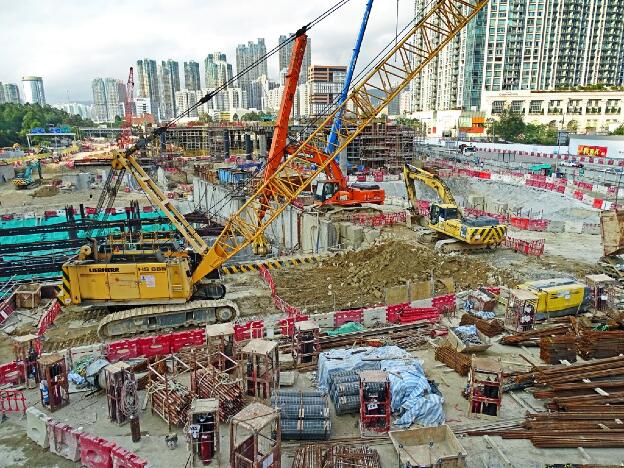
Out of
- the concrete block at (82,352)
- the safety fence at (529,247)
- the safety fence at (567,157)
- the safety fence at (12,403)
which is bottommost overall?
the safety fence at (12,403)

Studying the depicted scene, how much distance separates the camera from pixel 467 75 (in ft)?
348

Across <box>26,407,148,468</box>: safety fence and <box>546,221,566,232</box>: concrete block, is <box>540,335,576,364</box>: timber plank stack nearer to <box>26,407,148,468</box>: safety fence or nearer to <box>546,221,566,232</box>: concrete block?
<box>26,407,148,468</box>: safety fence

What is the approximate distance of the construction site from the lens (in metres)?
8.98

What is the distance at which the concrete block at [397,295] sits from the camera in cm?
1636

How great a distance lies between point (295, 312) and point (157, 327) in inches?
185

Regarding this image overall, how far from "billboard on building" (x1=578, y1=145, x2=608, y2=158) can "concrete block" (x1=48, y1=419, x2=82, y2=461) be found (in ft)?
208

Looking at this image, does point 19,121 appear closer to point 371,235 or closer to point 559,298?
point 371,235

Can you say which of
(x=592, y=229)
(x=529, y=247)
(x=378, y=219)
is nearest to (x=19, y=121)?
(x=378, y=219)

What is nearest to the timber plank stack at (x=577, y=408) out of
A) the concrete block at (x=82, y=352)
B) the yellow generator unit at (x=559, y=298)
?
the yellow generator unit at (x=559, y=298)

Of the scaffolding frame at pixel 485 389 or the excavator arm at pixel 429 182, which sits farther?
the excavator arm at pixel 429 182

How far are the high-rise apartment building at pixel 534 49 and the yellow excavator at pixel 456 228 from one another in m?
89.7

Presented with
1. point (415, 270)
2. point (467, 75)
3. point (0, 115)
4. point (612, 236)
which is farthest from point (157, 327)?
point (0, 115)

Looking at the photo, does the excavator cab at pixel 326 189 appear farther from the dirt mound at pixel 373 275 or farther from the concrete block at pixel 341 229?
the dirt mound at pixel 373 275

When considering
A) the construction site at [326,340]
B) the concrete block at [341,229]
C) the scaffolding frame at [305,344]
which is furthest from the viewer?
the concrete block at [341,229]
